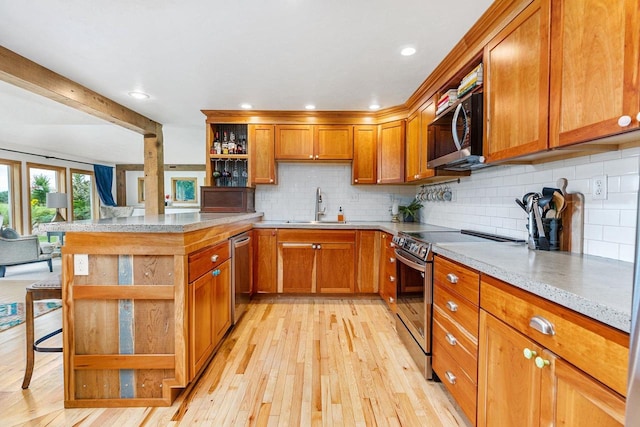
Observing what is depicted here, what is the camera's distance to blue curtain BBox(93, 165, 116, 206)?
26.4 feet

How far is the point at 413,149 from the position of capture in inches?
124

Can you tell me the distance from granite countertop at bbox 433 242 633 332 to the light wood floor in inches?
36.5

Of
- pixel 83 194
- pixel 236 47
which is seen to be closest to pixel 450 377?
pixel 236 47

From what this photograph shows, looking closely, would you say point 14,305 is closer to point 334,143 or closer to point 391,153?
point 334,143

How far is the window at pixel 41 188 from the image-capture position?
6.09 meters

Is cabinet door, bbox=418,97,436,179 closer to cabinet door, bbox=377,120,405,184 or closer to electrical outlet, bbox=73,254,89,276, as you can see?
cabinet door, bbox=377,120,405,184

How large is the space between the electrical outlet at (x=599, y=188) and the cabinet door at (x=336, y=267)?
2.20 m

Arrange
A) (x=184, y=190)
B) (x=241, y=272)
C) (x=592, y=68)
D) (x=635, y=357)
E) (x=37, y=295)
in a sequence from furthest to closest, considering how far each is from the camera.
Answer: (x=184, y=190) < (x=241, y=272) < (x=37, y=295) < (x=592, y=68) < (x=635, y=357)

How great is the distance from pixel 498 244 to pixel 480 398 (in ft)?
2.89

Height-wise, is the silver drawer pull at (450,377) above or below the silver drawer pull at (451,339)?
below

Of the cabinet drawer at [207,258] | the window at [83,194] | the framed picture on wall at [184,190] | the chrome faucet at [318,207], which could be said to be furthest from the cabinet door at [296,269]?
the window at [83,194]

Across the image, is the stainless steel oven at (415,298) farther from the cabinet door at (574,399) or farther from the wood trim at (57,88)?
the wood trim at (57,88)

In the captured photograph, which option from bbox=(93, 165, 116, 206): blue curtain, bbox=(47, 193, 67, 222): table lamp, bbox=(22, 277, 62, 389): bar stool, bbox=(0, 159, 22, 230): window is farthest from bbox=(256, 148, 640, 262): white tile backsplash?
bbox=(93, 165, 116, 206): blue curtain

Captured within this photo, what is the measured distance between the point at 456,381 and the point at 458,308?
0.39 m
